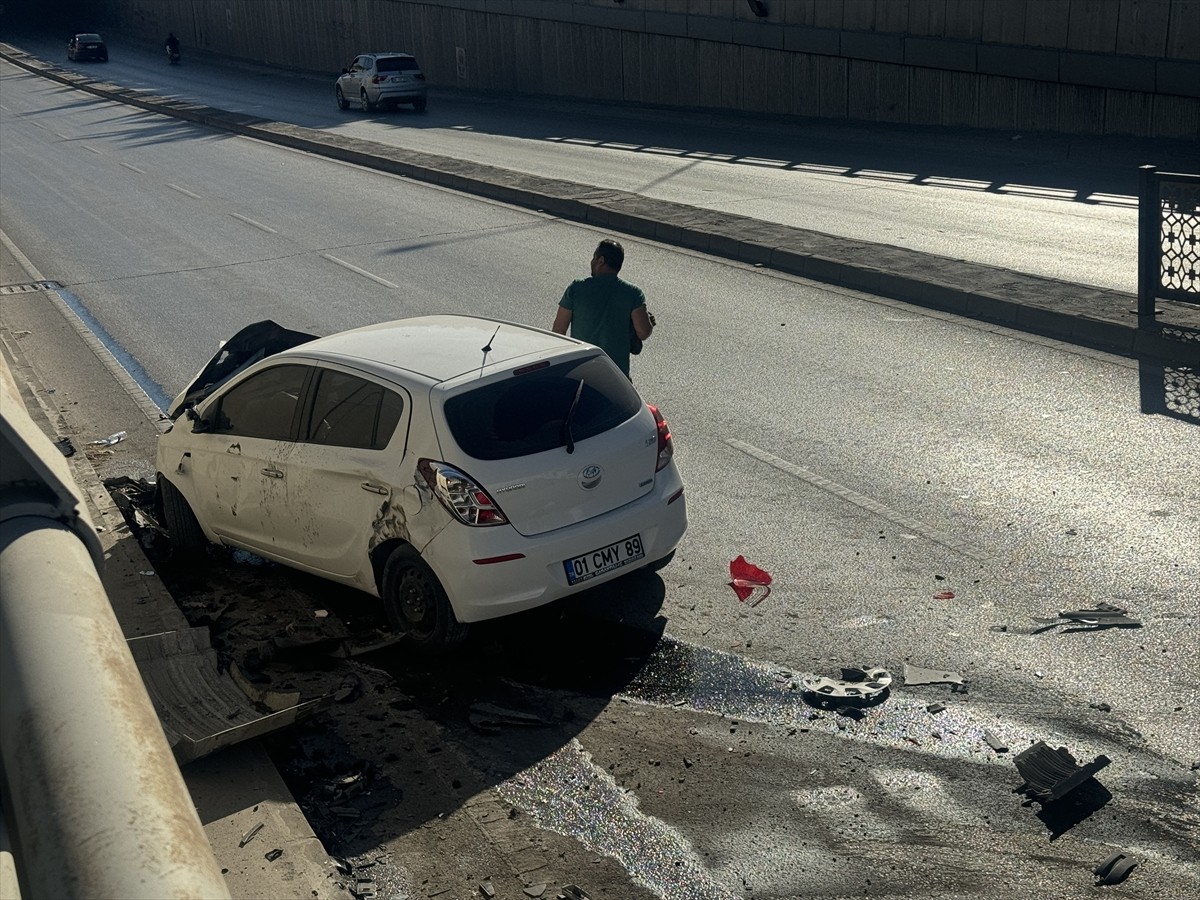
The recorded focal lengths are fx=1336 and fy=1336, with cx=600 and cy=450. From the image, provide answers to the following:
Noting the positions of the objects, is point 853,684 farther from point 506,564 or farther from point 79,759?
point 79,759

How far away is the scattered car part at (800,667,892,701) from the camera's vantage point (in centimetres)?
612

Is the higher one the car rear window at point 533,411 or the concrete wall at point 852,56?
the concrete wall at point 852,56

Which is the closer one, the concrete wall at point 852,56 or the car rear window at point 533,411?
the car rear window at point 533,411

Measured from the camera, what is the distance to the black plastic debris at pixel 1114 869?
15.3ft

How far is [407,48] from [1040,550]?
51265 millimetres

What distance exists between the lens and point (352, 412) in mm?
7219

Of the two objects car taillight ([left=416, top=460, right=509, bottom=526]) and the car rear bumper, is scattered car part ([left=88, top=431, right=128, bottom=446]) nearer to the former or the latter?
the car rear bumper

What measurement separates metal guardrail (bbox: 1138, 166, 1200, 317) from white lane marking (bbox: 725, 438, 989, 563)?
15.5 ft

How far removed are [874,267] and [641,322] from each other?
6.77 meters

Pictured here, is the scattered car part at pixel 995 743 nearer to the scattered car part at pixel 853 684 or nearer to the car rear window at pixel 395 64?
the scattered car part at pixel 853 684


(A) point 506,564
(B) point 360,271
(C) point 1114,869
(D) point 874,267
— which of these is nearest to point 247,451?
(A) point 506,564

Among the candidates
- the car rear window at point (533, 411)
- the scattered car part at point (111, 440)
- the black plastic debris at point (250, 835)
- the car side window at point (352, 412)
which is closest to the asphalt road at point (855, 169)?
the car rear window at point (533, 411)

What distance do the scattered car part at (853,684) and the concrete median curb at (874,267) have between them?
6660 mm

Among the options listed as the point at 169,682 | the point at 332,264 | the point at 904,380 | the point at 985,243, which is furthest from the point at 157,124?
the point at 169,682
